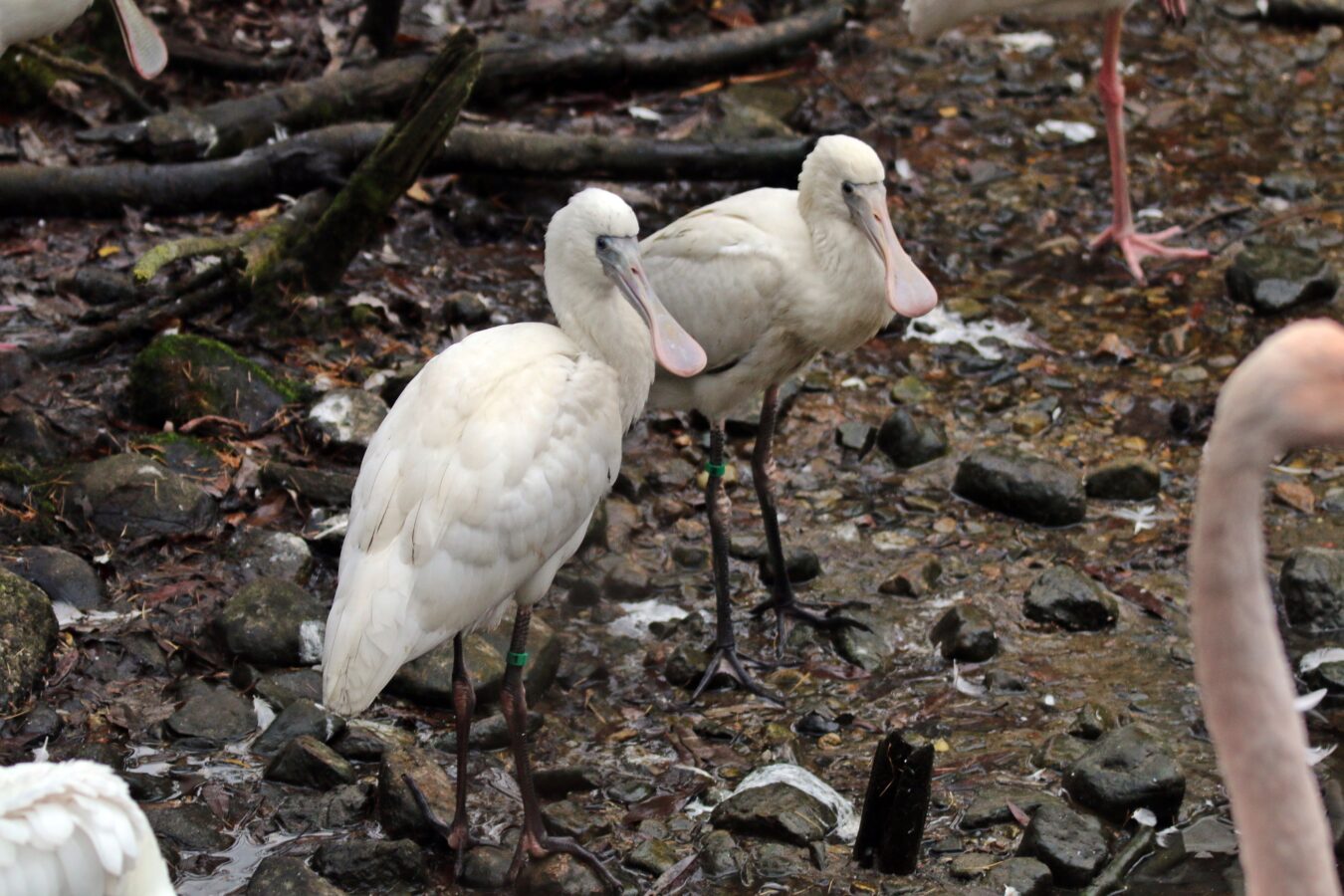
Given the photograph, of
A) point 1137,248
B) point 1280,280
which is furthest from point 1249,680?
point 1137,248

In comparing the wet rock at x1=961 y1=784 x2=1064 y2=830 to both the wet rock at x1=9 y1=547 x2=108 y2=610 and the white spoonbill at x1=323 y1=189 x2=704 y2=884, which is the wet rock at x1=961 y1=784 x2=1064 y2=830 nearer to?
the white spoonbill at x1=323 y1=189 x2=704 y2=884

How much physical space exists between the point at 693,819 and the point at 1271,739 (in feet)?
8.25

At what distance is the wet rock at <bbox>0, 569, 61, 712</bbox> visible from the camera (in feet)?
15.1

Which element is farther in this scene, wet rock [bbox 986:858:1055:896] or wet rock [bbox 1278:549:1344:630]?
wet rock [bbox 1278:549:1344:630]

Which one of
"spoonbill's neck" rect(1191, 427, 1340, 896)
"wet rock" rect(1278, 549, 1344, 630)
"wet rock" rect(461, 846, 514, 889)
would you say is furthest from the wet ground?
"spoonbill's neck" rect(1191, 427, 1340, 896)

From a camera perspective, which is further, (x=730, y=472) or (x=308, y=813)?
(x=730, y=472)

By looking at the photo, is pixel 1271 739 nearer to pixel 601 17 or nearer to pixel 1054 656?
pixel 1054 656

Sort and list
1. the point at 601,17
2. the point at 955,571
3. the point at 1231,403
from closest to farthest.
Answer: the point at 1231,403 → the point at 955,571 → the point at 601,17

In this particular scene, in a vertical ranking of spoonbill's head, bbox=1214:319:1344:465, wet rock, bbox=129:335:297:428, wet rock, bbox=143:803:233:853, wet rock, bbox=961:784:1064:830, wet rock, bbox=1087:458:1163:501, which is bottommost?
wet rock, bbox=961:784:1064:830

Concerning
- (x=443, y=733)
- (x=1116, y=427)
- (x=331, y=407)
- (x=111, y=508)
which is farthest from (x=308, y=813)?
(x=1116, y=427)

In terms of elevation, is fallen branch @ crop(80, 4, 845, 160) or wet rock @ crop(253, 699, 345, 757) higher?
fallen branch @ crop(80, 4, 845, 160)

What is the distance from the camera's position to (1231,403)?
2.28m

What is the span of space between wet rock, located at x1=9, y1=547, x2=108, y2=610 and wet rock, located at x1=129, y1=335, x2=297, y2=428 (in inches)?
37.3

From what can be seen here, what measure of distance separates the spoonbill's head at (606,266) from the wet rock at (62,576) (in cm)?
179
